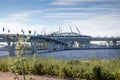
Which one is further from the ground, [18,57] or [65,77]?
[18,57]

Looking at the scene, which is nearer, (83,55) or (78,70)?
(78,70)

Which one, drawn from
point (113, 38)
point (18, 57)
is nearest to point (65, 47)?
point (113, 38)

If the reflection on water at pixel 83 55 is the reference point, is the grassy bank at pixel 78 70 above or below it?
above

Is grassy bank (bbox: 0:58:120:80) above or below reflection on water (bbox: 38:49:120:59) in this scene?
above

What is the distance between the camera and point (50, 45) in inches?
6442

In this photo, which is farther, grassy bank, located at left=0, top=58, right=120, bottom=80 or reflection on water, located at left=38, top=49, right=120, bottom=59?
reflection on water, located at left=38, top=49, right=120, bottom=59

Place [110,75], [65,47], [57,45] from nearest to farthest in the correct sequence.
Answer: [110,75] → [57,45] → [65,47]

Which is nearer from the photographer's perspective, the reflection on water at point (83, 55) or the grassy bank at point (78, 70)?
the grassy bank at point (78, 70)

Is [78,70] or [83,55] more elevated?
[78,70]

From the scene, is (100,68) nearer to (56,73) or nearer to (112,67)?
(112,67)

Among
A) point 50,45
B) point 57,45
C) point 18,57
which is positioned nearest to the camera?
point 18,57

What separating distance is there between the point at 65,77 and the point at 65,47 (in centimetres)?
16795

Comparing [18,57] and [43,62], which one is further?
[43,62]

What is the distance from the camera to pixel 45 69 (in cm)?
2620
